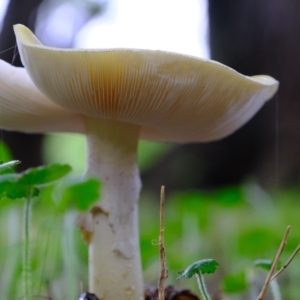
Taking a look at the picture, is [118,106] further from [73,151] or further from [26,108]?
[73,151]

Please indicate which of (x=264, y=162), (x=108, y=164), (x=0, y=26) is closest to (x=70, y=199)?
(x=108, y=164)

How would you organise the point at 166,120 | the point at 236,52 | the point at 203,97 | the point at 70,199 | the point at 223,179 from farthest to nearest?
the point at 223,179, the point at 236,52, the point at 166,120, the point at 203,97, the point at 70,199

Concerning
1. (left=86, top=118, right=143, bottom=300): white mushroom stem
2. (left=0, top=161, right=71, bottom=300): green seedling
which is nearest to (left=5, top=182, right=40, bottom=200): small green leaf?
(left=0, top=161, right=71, bottom=300): green seedling

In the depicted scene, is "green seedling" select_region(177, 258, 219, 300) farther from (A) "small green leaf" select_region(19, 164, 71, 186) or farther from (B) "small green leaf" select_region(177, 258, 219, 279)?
(A) "small green leaf" select_region(19, 164, 71, 186)

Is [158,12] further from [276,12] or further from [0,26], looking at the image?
[0,26]

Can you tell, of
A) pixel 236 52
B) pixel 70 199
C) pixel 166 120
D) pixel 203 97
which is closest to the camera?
pixel 70 199

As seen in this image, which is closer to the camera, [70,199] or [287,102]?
[70,199]
